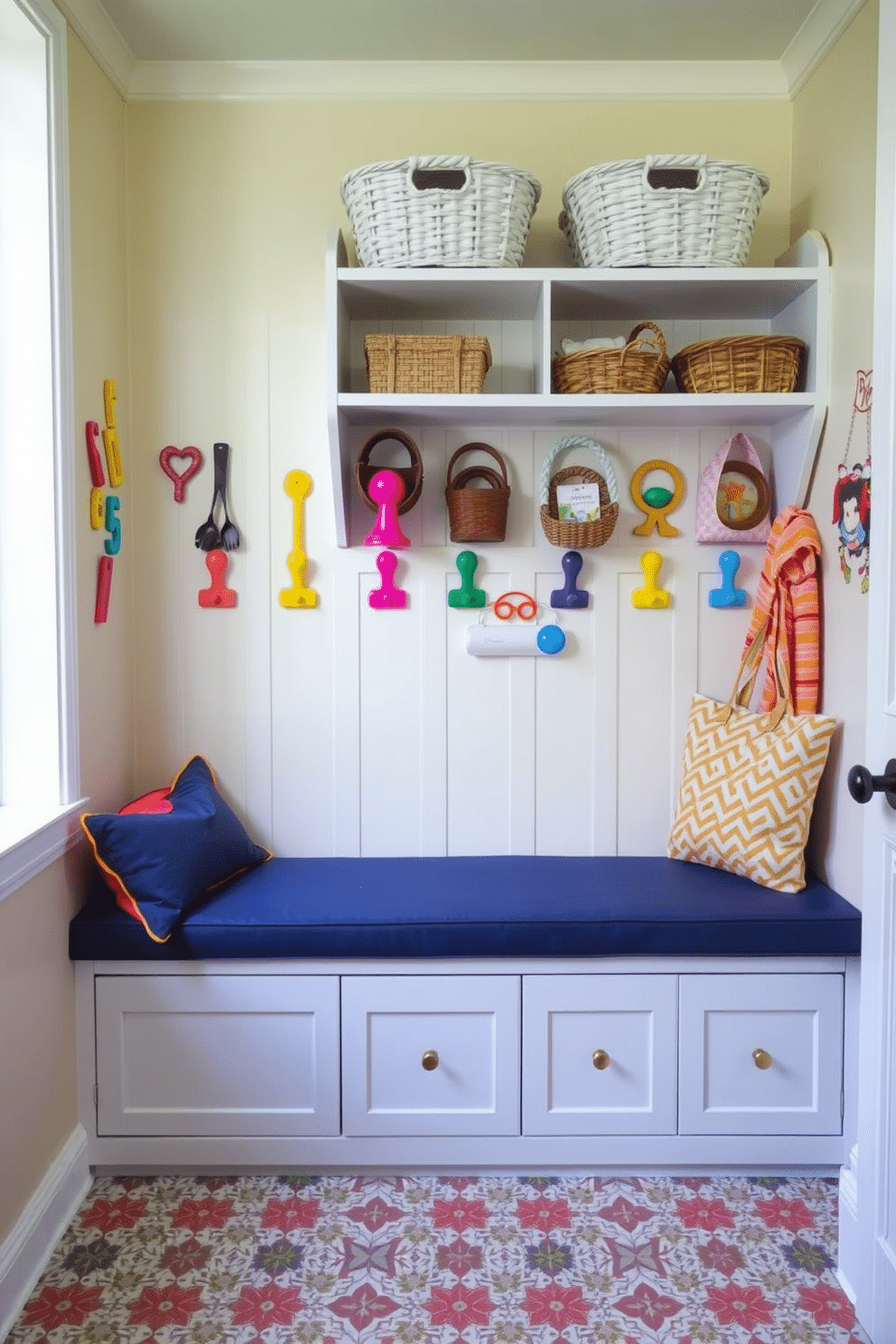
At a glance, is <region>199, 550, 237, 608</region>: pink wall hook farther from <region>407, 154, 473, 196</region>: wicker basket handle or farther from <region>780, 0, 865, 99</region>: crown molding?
<region>780, 0, 865, 99</region>: crown molding

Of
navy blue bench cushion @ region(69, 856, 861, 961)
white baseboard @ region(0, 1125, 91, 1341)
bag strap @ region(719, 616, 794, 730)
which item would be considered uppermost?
bag strap @ region(719, 616, 794, 730)

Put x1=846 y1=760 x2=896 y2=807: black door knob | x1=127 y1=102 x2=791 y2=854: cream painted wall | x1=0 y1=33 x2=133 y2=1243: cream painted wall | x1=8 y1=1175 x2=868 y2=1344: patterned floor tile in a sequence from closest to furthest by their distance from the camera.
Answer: x1=846 y1=760 x2=896 y2=807: black door knob
x1=8 y1=1175 x2=868 y2=1344: patterned floor tile
x1=0 y1=33 x2=133 y2=1243: cream painted wall
x1=127 y1=102 x2=791 y2=854: cream painted wall

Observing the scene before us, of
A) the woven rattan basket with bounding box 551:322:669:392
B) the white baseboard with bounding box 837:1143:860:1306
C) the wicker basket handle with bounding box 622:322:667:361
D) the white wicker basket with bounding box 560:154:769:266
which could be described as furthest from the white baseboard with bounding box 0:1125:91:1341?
the white wicker basket with bounding box 560:154:769:266

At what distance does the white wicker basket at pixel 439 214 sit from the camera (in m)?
2.00

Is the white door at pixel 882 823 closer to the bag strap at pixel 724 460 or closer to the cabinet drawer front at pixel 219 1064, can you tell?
the bag strap at pixel 724 460

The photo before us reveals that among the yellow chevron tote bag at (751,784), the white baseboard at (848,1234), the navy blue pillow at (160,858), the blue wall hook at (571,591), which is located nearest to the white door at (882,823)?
the white baseboard at (848,1234)

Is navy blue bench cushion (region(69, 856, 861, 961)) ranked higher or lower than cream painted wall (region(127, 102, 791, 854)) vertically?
lower

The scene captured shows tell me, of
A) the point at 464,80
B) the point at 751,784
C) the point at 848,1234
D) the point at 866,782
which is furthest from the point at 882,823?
the point at 464,80

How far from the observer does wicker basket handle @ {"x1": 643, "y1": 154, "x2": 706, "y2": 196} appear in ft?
6.48

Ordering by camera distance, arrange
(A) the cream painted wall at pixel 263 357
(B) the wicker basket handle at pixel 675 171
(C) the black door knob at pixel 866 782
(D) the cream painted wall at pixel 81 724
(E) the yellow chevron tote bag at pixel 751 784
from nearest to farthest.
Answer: (C) the black door knob at pixel 866 782, (D) the cream painted wall at pixel 81 724, (B) the wicker basket handle at pixel 675 171, (E) the yellow chevron tote bag at pixel 751 784, (A) the cream painted wall at pixel 263 357

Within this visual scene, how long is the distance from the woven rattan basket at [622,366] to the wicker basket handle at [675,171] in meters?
0.28

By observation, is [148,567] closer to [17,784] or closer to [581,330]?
[17,784]

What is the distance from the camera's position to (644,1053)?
2016 millimetres

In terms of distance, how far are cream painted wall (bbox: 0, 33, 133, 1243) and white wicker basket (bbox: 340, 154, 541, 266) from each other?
1.85 feet
